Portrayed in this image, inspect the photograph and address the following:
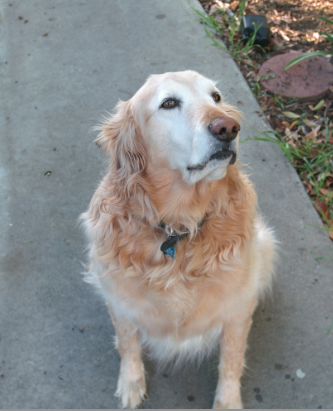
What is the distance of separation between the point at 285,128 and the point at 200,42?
5.04 ft

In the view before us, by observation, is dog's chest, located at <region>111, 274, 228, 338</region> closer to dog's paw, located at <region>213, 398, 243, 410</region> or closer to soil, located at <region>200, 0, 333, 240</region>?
dog's paw, located at <region>213, 398, 243, 410</region>

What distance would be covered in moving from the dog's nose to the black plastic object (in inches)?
108

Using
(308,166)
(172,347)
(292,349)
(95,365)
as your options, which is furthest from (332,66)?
(95,365)

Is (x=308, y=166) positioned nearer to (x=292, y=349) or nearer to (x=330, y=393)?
(x=292, y=349)

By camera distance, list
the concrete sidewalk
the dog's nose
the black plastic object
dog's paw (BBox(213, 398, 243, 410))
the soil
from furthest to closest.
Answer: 1. the black plastic object
2. the soil
3. the concrete sidewalk
4. dog's paw (BBox(213, 398, 243, 410))
5. the dog's nose

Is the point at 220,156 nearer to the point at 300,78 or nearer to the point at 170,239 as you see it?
the point at 170,239

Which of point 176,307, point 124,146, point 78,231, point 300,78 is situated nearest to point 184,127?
point 124,146

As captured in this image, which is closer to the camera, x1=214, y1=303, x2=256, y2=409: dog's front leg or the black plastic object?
x1=214, y1=303, x2=256, y2=409: dog's front leg

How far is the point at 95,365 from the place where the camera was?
221 centimetres

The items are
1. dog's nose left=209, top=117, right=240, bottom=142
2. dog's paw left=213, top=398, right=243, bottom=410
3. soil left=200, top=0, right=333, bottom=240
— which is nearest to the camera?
dog's nose left=209, top=117, right=240, bottom=142

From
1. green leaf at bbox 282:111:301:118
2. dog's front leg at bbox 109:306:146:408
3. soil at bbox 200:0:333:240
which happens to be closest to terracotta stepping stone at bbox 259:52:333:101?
soil at bbox 200:0:333:240

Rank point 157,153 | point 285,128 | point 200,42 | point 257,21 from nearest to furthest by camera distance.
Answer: point 157,153 → point 285,128 → point 257,21 → point 200,42

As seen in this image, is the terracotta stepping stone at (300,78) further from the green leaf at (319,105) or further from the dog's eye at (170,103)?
the dog's eye at (170,103)

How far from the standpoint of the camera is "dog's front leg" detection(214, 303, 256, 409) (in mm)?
2014
